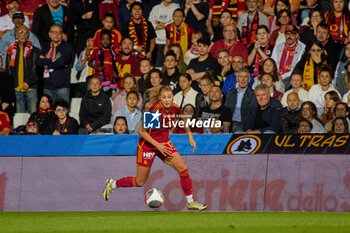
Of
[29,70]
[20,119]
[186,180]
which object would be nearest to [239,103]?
[186,180]

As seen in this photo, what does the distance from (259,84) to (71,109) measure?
13.5 ft

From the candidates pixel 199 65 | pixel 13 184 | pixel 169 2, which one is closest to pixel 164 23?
pixel 169 2

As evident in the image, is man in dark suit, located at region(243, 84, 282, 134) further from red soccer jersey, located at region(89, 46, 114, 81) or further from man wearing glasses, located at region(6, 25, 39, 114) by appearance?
man wearing glasses, located at region(6, 25, 39, 114)

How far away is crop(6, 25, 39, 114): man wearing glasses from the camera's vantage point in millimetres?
12672

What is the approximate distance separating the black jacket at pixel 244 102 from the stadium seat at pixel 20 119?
171 inches

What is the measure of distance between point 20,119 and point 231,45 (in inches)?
195

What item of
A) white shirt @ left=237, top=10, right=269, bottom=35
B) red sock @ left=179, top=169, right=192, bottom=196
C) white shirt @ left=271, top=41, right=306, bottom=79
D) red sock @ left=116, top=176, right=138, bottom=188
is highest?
white shirt @ left=237, top=10, right=269, bottom=35

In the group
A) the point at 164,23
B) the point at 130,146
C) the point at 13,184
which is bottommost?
the point at 13,184

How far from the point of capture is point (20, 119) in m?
12.0

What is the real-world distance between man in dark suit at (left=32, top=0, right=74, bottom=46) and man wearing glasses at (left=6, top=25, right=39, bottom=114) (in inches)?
22.1

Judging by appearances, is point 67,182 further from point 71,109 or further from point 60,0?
point 60,0

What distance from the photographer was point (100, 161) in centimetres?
1130

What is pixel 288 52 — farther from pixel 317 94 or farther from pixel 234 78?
pixel 234 78

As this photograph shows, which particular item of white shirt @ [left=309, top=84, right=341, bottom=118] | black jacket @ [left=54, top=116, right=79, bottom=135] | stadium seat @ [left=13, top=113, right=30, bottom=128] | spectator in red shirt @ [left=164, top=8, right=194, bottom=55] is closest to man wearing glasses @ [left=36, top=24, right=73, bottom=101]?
stadium seat @ [left=13, top=113, right=30, bottom=128]
